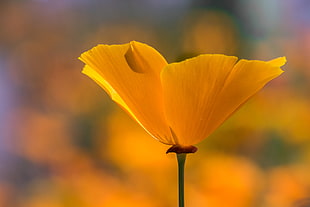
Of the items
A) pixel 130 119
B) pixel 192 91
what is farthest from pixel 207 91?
pixel 130 119

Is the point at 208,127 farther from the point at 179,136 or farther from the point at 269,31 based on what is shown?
the point at 269,31

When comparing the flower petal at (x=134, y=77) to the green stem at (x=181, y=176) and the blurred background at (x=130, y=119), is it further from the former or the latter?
the blurred background at (x=130, y=119)

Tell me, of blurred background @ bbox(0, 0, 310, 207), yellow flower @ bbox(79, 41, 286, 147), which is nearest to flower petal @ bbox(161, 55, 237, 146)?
yellow flower @ bbox(79, 41, 286, 147)

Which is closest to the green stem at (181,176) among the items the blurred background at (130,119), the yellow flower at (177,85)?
the yellow flower at (177,85)

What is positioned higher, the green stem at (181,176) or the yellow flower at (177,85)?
the yellow flower at (177,85)

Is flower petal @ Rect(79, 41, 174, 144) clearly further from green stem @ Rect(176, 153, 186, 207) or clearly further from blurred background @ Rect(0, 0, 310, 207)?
blurred background @ Rect(0, 0, 310, 207)

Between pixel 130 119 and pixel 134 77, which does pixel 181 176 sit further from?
pixel 130 119

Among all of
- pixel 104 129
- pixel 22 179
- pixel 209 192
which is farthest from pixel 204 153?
pixel 22 179
